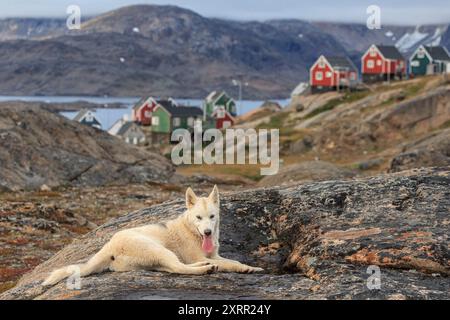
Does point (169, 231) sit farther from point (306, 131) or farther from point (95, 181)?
point (306, 131)

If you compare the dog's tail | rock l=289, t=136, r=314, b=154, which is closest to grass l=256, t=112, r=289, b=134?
rock l=289, t=136, r=314, b=154

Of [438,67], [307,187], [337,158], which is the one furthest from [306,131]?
[307,187]

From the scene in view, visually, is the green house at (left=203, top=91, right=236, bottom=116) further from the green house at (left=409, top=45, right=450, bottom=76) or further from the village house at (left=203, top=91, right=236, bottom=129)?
the green house at (left=409, top=45, right=450, bottom=76)

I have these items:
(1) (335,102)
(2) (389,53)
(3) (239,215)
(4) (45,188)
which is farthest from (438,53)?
(3) (239,215)

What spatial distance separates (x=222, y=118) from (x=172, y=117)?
20105mm

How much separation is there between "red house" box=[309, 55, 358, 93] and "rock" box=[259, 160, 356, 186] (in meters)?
102

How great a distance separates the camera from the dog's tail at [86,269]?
13984mm

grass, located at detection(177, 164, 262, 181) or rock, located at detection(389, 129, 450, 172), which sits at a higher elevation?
rock, located at detection(389, 129, 450, 172)

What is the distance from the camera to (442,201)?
1538 cm

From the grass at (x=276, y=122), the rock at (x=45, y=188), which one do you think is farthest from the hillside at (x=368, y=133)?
the rock at (x=45, y=188)

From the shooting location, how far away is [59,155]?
58.0 metres

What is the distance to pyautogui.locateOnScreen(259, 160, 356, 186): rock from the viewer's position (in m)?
55.1

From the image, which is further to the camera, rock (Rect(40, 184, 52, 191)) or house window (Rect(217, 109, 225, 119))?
house window (Rect(217, 109, 225, 119))
